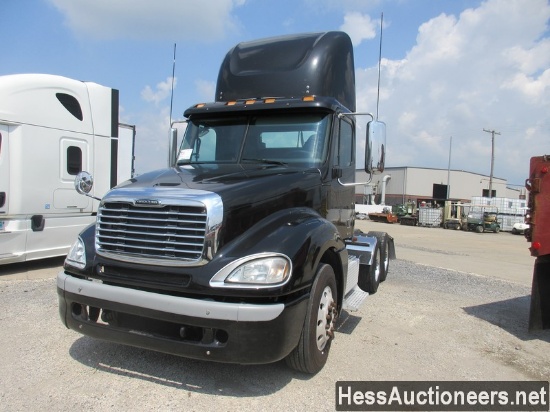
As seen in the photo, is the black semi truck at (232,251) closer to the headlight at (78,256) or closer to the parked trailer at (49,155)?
the headlight at (78,256)

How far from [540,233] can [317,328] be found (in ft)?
10.3

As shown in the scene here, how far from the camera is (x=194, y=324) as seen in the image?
3.01m

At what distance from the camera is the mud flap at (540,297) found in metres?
5.13

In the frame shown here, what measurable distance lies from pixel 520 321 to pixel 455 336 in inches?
58.9

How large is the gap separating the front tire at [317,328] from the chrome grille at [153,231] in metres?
1.01

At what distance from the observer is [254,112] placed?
15.5 feet

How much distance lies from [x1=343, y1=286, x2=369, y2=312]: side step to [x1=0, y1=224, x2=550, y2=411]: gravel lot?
351 mm

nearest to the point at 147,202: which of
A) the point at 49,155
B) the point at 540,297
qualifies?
the point at 540,297

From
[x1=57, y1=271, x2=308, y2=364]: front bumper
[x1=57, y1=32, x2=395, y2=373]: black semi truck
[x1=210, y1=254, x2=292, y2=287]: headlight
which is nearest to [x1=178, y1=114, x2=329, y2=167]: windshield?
[x1=57, y1=32, x2=395, y2=373]: black semi truck

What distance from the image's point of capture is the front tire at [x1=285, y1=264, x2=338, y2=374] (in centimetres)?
343

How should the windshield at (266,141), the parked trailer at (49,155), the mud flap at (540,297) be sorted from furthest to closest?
1. the parked trailer at (49,155)
2. the mud flap at (540,297)
3. the windshield at (266,141)

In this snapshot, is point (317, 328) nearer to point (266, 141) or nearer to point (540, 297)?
point (266, 141)

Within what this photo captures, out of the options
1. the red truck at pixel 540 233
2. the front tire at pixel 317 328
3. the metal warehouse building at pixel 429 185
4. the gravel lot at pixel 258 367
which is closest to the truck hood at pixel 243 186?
the front tire at pixel 317 328

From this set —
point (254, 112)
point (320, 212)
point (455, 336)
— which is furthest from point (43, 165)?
point (455, 336)
